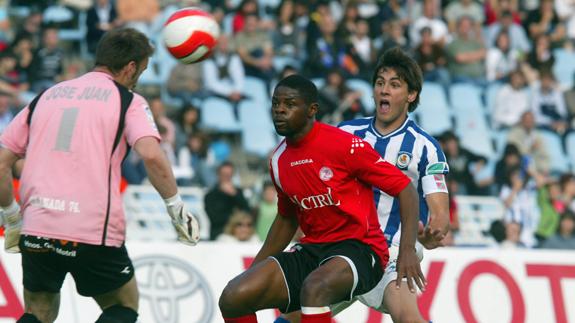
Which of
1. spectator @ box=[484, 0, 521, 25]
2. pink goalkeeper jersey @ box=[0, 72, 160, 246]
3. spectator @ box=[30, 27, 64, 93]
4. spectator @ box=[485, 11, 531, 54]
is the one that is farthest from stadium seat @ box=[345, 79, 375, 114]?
pink goalkeeper jersey @ box=[0, 72, 160, 246]

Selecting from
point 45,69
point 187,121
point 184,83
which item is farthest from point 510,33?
point 45,69

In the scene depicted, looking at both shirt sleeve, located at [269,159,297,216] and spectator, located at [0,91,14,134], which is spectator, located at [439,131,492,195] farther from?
shirt sleeve, located at [269,159,297,216]

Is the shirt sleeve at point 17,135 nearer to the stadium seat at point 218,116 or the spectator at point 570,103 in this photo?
the stadium seat at point 218,116

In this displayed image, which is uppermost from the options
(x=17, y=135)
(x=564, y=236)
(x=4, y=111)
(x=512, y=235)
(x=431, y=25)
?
(x=431, y=25)

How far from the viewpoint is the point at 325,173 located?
656 centimetres

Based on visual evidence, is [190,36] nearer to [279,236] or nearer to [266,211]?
[279,236]

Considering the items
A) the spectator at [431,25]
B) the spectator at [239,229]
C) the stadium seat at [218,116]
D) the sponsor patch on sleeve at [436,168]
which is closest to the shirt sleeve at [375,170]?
the sponsor patch on sleeve at [436,168]

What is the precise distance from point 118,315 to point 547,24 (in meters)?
13.4

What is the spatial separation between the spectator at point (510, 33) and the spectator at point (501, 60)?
0.29 metres

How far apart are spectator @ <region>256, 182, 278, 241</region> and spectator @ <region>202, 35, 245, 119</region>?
2337mm

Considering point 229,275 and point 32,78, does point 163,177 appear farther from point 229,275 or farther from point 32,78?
point 32,78

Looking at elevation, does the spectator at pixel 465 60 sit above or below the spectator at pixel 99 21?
below

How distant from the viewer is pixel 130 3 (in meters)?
15.7

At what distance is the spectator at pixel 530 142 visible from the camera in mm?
15758
